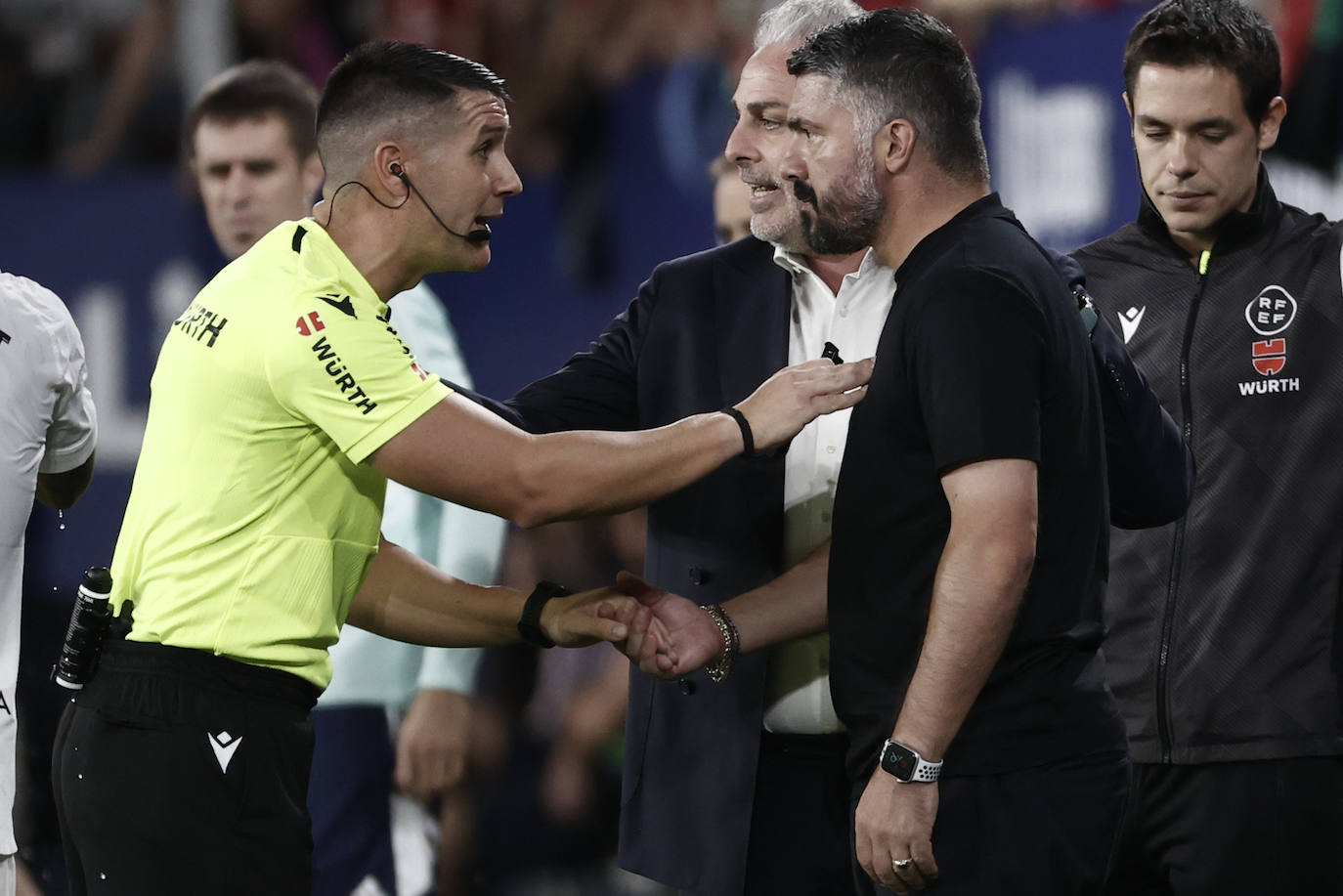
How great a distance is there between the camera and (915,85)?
230cm

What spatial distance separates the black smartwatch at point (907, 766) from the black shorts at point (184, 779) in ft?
2.67

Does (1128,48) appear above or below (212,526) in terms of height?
above

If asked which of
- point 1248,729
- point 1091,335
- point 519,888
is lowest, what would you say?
point 519,888

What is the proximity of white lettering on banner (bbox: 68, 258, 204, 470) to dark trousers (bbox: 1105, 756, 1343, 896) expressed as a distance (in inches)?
129

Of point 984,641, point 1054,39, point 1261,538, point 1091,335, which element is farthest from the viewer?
point 1054,39

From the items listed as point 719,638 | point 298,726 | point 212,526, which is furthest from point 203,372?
point 719,638

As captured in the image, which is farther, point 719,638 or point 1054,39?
point 1054,39

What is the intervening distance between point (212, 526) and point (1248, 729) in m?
1.81

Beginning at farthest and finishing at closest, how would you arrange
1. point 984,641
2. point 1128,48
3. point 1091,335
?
point 1128,48 → point 1091,335 → point 984,641

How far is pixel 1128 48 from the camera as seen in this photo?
3.17 m

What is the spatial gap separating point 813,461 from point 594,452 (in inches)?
17.2

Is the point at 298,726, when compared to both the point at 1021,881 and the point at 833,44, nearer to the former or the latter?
the point at 1021,881

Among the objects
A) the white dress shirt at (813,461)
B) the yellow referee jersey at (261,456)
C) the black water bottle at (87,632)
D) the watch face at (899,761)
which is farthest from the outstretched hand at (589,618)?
the black water bottle at (87,632)

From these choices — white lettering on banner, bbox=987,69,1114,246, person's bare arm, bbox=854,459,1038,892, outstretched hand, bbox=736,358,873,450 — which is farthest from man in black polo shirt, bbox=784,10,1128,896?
white lettering on banner, bbox=987,69,1114,246
